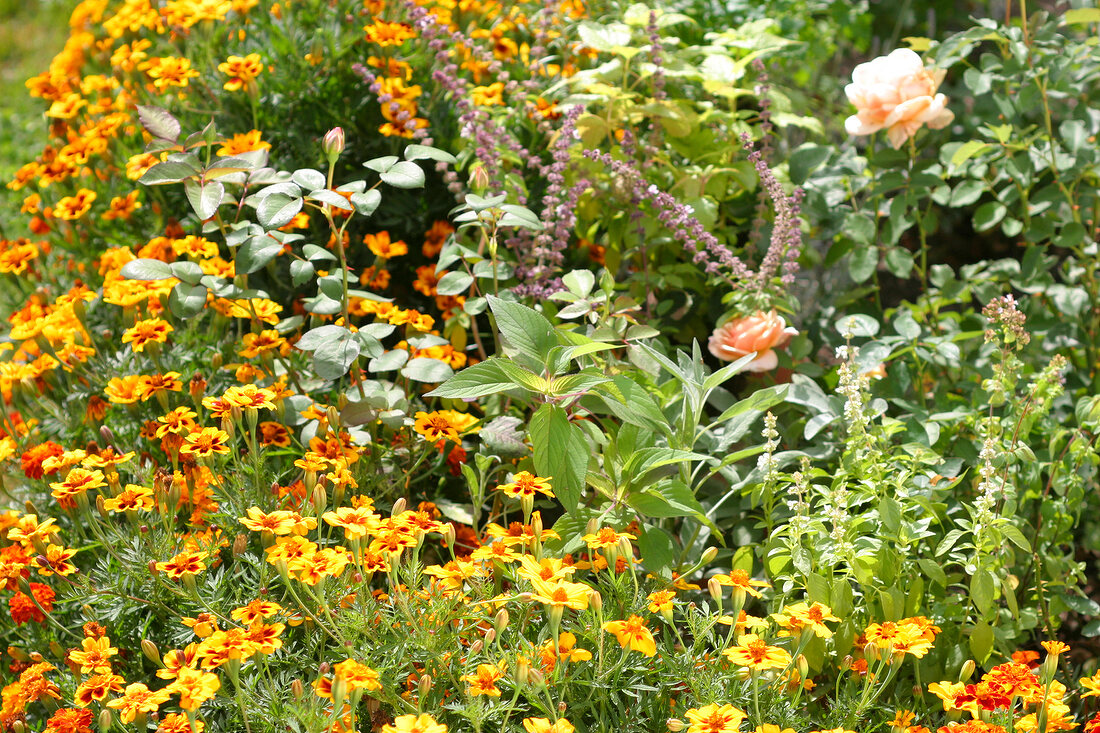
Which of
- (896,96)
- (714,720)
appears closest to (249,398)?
(714,720)

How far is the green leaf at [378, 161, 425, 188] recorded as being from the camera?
1.66 metres

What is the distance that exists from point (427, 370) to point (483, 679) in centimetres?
69

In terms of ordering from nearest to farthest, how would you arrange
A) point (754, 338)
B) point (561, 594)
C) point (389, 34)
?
point (561, 594) → point (754, 338) → point (389, 34)

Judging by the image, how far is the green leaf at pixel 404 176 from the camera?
166cm

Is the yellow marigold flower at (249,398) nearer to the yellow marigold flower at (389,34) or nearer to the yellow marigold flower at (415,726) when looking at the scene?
the yellow marigold flower at (415,726)

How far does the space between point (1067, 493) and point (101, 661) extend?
1.79 meters

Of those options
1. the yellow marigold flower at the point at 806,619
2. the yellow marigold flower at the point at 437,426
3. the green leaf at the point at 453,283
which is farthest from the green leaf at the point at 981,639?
the green leaf at the point at 453,283

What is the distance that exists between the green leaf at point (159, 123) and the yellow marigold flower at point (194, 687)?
1.06 m

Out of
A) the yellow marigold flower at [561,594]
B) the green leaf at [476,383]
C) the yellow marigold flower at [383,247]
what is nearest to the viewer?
the yellow marigold flower at [561,594]

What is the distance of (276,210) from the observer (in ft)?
5.29

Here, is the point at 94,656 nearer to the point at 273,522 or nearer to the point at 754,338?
the point at 273,522

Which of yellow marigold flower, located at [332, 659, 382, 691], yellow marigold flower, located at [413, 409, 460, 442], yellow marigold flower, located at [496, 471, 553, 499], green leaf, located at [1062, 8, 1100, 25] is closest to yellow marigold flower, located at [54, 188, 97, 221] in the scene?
yellow marigold flower, located at [413, 409, 460, 442]

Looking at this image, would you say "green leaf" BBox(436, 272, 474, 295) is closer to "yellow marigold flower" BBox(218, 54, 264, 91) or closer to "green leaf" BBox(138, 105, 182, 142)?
"green leaf" BBox(138, 105, 182, 142)

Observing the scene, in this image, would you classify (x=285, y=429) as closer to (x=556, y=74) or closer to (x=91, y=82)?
(x=556, y=74)
